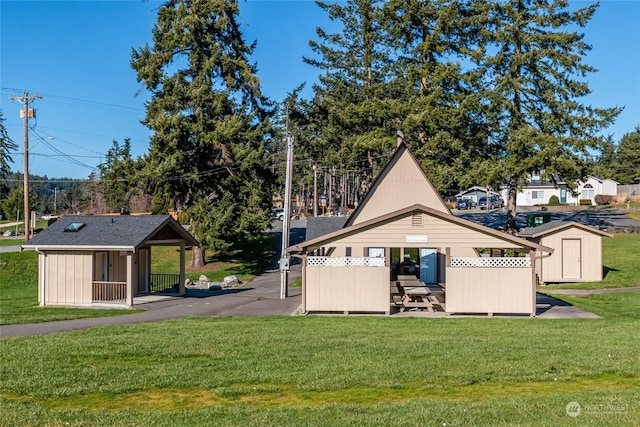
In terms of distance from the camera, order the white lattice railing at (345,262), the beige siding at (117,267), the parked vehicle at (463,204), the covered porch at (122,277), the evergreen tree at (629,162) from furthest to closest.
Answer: the evergreen tree at (629,162) → the parked vehicle at (463,204) → the beige siding at (117,267) → the covered porch at (122,277) → the white lattice railing at (345,262)

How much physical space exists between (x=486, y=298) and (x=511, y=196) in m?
23.9

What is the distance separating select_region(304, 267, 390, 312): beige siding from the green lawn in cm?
477

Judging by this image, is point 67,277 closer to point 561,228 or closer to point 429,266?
point 429,266

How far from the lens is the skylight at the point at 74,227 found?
78.9 feet

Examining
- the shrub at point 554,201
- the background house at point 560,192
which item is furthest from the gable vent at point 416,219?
the background house at point 560,192

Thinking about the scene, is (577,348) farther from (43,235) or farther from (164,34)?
(164,34)

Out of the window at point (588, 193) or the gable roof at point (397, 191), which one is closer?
the gable roof at point (397, 191)

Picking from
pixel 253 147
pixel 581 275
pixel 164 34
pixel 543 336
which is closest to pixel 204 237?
pixel 253 147

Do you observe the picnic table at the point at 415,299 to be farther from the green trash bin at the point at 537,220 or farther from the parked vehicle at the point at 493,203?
the parked vehicle at the point at 493,203

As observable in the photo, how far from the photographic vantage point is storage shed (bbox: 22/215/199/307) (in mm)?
22859

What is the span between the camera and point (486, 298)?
19.2 metres
